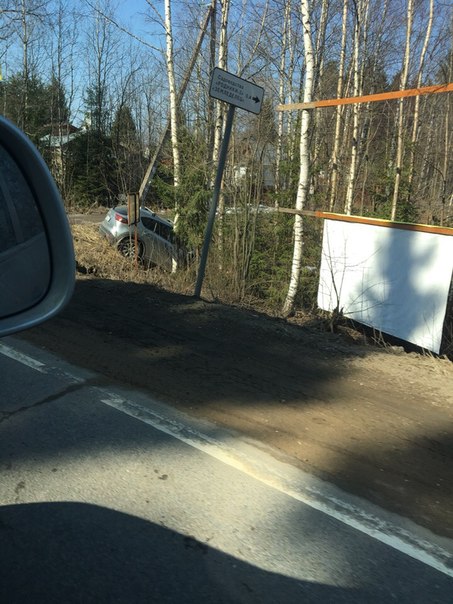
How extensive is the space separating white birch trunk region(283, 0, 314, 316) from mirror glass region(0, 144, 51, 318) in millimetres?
7577

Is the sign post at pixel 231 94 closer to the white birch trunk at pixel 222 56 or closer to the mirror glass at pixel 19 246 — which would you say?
the mirror glass at pixel 19 246

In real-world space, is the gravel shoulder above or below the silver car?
below

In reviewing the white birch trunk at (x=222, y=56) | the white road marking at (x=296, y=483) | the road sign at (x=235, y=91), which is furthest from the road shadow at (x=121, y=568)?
the white birch trunk at (x=222, y=56)

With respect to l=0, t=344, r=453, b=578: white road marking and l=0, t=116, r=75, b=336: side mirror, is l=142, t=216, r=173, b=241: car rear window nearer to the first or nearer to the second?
l=0, t=344, r=453, b=578: white road marking

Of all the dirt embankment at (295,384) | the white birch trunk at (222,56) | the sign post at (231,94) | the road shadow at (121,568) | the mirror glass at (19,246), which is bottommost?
the road shadow at (121,568)

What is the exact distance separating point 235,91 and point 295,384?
461 cm

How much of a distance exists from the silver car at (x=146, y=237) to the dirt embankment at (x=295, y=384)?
6.58 meters

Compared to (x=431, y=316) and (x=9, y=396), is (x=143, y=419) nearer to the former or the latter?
(x=9, y=396)

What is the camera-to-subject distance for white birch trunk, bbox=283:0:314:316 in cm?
960

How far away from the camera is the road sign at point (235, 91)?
779 cm

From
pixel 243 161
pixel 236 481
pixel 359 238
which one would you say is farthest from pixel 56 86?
pixel 236 481

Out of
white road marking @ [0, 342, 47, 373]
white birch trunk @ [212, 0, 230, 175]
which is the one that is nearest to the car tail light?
white birch trunk @ [212, 0, 230, 175]

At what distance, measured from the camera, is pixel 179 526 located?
3193 mm

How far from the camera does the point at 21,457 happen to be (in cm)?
387
